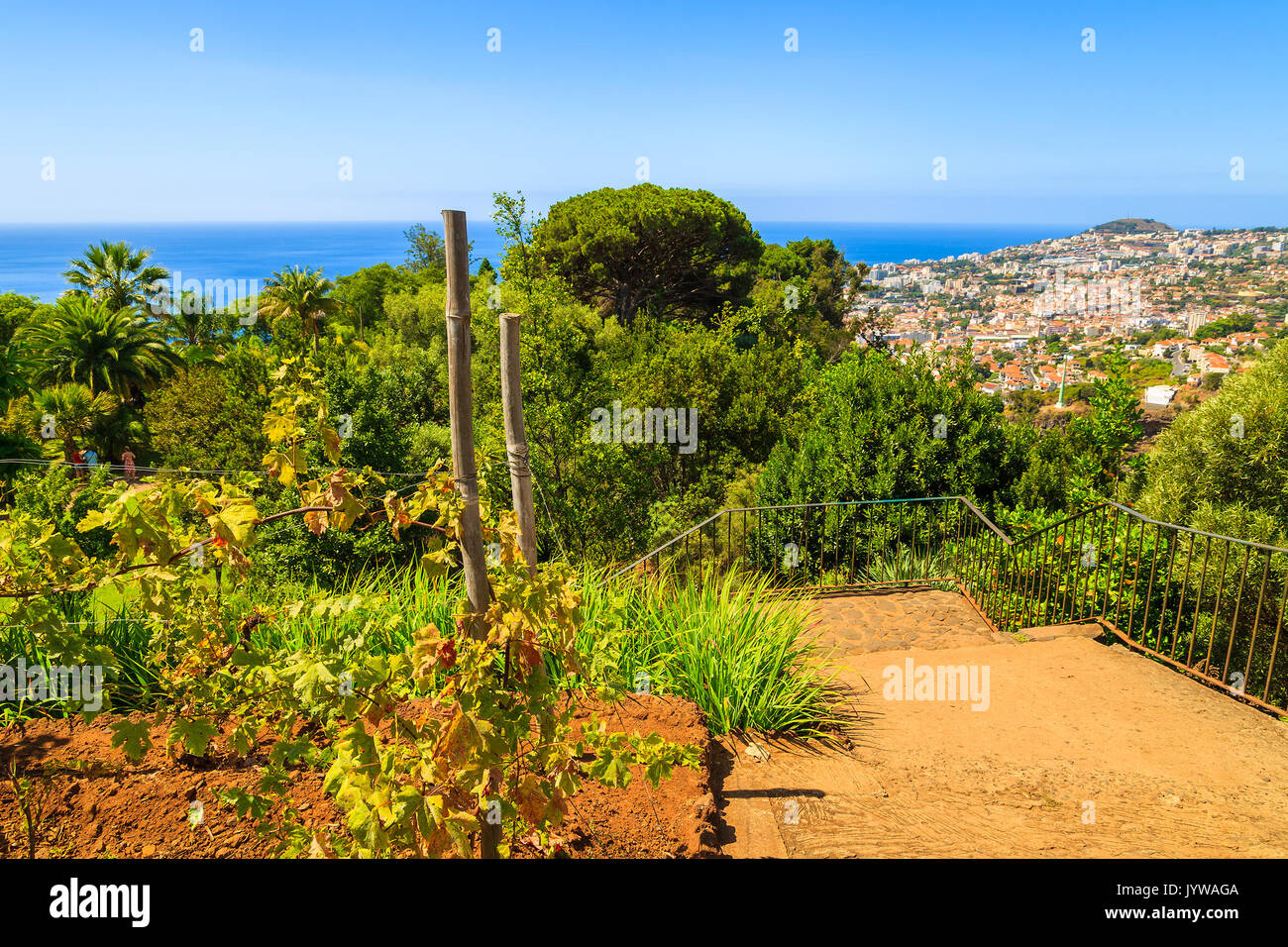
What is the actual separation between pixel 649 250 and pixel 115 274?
1111 inches

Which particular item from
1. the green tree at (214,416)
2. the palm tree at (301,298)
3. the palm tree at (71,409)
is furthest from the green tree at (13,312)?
the green tree at (214,416)

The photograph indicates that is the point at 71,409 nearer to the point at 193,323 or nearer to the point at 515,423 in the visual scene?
the point at 193,323

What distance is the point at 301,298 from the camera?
119ft

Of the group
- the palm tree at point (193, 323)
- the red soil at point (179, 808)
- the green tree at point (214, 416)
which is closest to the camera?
the red soil at point (179, 808)

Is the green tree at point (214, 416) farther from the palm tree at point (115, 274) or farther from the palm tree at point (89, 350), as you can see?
the palm tree at point (115, 274)

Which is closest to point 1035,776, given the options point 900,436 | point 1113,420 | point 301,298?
point 900,436

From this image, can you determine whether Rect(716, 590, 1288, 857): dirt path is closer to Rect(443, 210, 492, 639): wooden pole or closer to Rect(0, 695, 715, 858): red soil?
Rect(0, 695, 715, 858): red soil

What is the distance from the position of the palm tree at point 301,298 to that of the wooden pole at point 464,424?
3590 centimetres

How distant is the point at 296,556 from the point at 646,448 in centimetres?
933

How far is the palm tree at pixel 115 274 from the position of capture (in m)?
39.1

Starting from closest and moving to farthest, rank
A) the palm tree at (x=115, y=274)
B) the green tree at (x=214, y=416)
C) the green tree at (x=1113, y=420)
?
the green tree at (x=1113, y=420), the green tree at (x=214, y=416), the palm tree at (x=115, y=274)

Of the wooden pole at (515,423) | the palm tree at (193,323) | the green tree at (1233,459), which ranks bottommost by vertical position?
the green tree at (1233,459)
